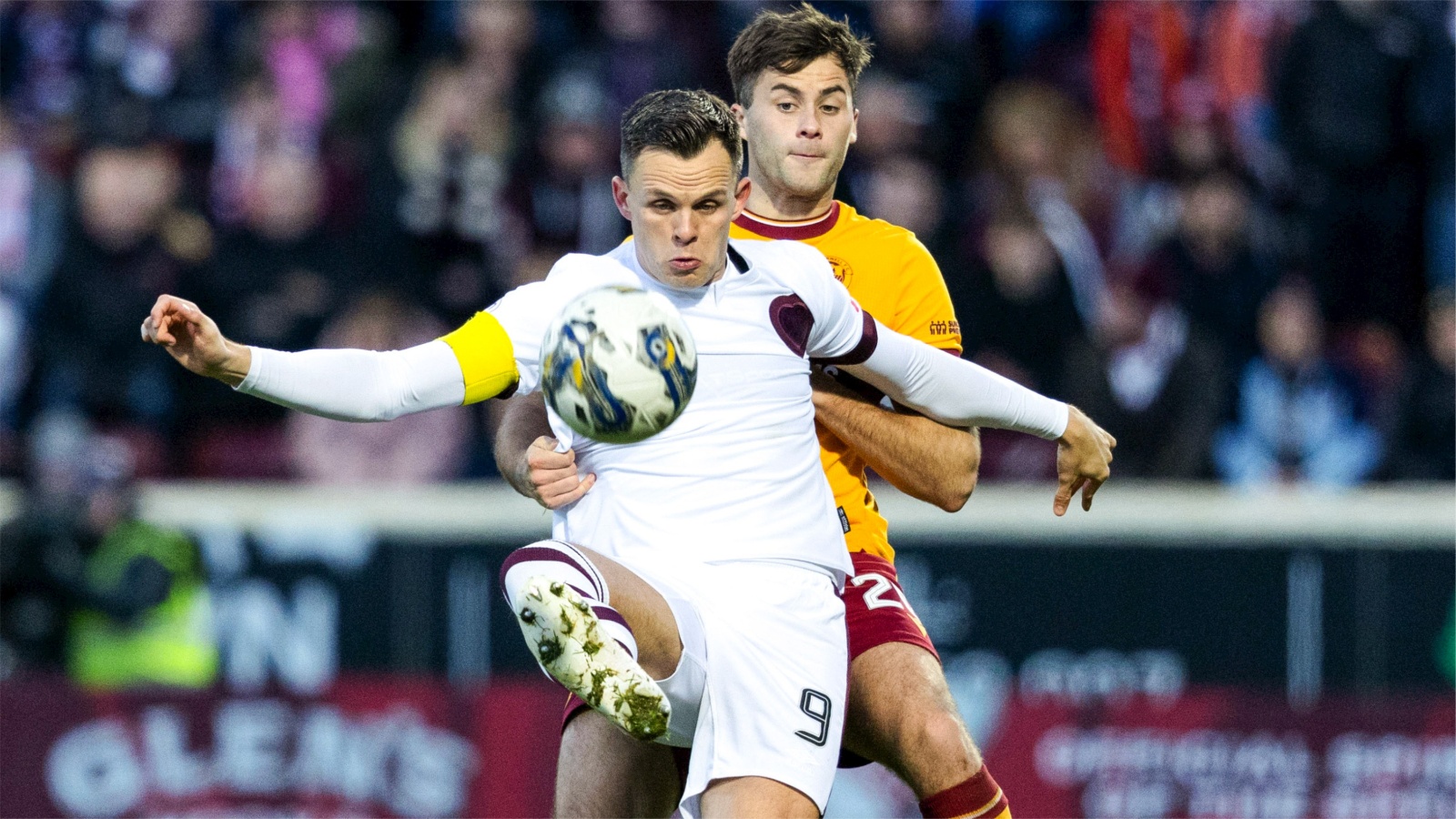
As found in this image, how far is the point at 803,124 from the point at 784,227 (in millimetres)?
279

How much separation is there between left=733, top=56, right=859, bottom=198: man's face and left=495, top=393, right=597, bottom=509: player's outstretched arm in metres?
0.92

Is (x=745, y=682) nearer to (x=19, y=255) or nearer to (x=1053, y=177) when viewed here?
(x=1053, y=177)

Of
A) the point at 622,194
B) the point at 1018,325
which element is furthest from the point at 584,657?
the point at 1018,325

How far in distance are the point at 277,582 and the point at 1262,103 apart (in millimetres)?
5622

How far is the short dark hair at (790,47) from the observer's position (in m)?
5.55

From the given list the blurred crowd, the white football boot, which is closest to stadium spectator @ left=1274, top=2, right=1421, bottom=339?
the blurred crowd

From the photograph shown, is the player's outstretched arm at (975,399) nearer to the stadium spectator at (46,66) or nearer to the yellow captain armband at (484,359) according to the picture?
the yellow captain armband at (484,359)

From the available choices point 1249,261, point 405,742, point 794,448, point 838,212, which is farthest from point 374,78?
point 794,448

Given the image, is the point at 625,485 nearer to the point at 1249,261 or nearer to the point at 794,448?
the point at 794,448

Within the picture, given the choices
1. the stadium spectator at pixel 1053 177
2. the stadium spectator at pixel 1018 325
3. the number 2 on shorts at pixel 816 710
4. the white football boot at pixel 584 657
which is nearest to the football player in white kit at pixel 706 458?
the number 2 on shorts at pixel 816 710

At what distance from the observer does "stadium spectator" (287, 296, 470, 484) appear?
9844mm

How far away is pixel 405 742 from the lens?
924 centimetres

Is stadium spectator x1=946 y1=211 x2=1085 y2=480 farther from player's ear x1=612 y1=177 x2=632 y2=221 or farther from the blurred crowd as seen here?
player's ear x1=612 y1=177 x2=632 y2=221

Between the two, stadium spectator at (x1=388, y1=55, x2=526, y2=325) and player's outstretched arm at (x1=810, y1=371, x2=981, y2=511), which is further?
stadium spectator at (x1=388, y1=55, x2=526, y2=325)
